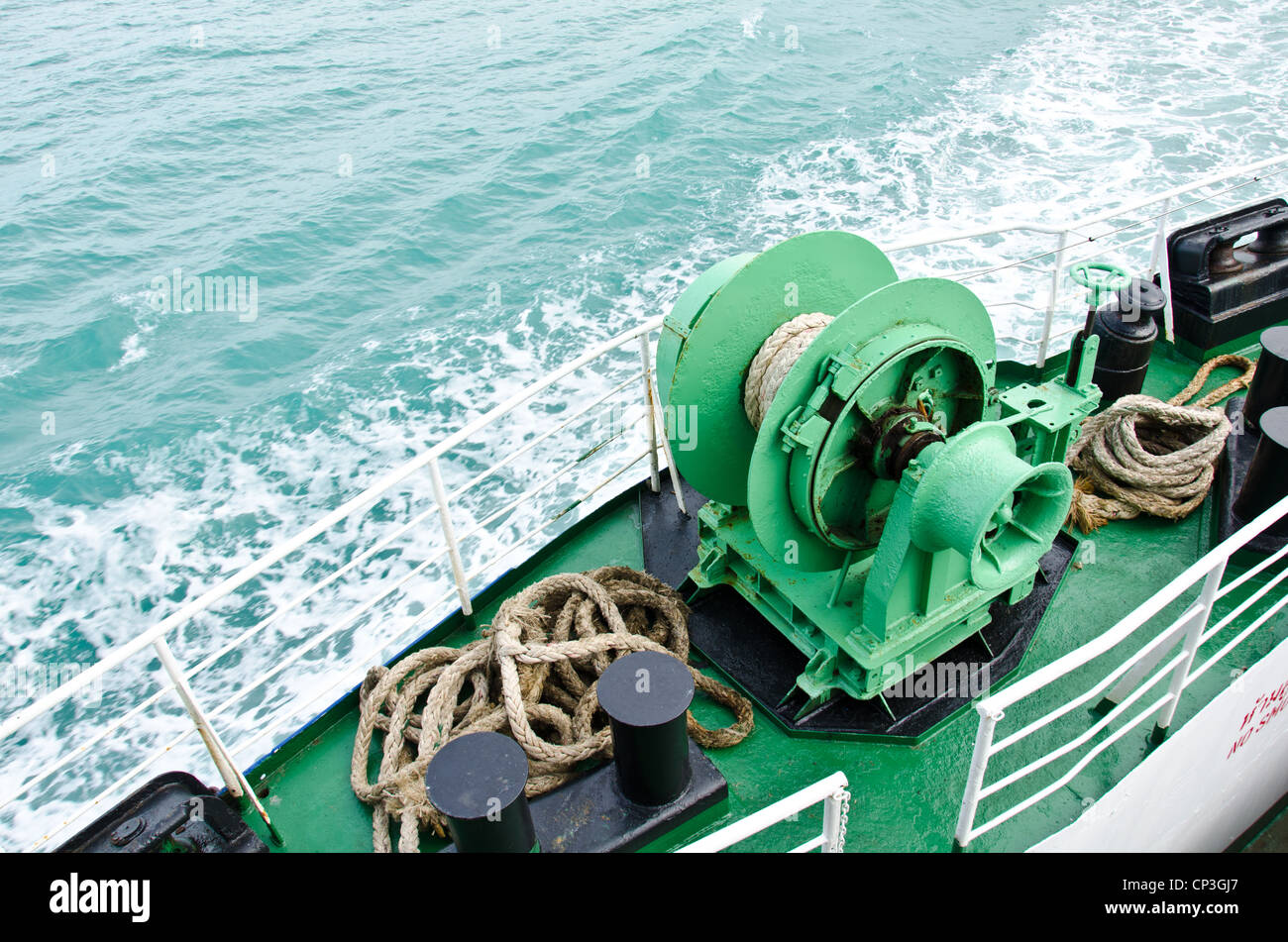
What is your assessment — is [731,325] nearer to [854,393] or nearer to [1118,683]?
[854,393]

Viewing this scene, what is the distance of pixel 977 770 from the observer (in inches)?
128

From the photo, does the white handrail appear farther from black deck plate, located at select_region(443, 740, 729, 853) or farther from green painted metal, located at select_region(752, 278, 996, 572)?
black deck plate, located at select_region(443, 740, 729, 853)

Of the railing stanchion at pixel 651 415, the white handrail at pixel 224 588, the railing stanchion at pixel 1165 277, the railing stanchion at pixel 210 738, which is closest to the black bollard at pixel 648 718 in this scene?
the white handrail at pixel 224 588

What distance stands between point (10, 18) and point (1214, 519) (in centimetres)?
3302

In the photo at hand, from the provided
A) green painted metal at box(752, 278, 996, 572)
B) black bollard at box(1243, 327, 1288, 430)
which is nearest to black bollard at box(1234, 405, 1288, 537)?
black bollard at box(1243, 327, 1288, 430)

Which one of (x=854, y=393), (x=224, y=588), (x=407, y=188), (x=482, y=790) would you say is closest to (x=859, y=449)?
(x=854, y=393)

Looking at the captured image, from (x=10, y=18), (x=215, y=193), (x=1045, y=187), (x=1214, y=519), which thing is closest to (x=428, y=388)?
(x=215, y=193)

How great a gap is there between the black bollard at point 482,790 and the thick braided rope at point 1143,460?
376 cm

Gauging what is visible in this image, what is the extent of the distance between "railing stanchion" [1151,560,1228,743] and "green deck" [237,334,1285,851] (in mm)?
164

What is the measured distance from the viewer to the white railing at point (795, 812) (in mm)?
2623

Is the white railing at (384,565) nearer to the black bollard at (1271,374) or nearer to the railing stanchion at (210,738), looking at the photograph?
the railing stanchion at (210,738)

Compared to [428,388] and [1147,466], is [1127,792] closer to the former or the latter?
[1147,466]

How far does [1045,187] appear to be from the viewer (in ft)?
52.4

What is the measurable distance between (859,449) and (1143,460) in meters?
2.35
